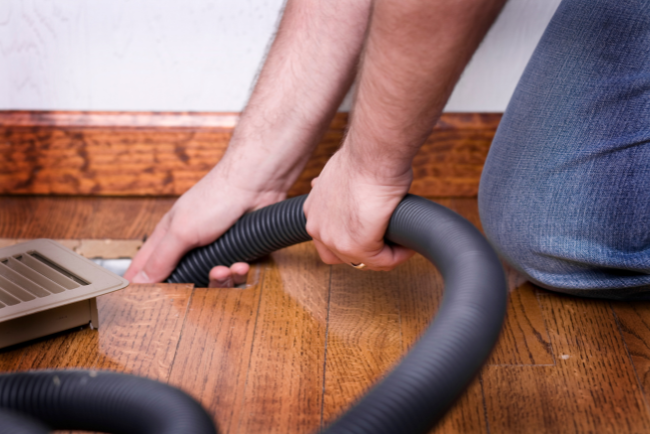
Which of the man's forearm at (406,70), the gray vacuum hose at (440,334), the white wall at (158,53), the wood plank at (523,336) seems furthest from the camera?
the white wall at (158,53)

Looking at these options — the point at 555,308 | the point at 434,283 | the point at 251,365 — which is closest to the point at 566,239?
the point at 555,308

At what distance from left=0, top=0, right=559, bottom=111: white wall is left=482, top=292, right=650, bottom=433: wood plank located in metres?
0.66

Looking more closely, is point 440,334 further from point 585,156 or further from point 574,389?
point 585,156

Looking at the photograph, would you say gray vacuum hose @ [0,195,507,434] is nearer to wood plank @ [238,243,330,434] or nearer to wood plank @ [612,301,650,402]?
wood plank @ [238,243,330,434]

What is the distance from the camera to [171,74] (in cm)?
134

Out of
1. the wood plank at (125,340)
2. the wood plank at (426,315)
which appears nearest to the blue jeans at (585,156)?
the wood plank at (426,315)

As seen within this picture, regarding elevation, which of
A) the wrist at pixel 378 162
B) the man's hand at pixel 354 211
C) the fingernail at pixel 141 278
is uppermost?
the wrist at pixel 378 162

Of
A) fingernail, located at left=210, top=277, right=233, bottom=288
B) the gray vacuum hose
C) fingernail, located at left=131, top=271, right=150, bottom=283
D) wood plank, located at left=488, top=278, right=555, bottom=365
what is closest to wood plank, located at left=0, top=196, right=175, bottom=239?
fingernail, located at left=131, top=271, right=150, bottom=283

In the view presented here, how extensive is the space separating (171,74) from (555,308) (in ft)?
3.12

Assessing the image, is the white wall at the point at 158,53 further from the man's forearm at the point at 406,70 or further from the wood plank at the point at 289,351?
the man's forearm at the point at 406,70

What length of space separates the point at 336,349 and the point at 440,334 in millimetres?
301

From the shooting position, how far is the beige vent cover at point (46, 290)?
0.81 meters

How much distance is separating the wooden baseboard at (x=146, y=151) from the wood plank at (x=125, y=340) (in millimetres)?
498

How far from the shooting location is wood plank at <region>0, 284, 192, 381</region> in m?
0.82
